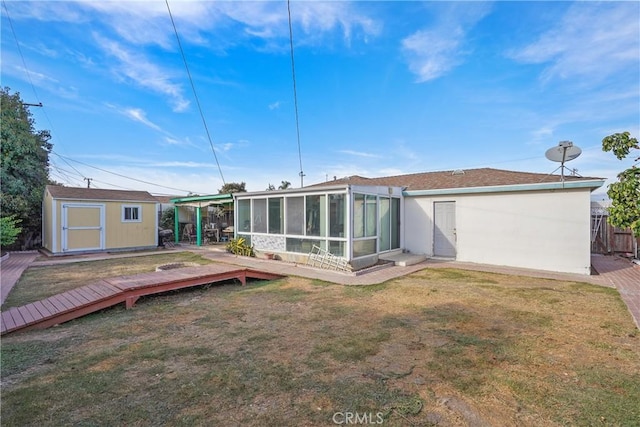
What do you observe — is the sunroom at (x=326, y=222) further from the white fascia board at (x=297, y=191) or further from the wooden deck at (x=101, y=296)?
the wooden deck at (x=101, y=296)

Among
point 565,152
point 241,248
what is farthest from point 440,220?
point 241,248

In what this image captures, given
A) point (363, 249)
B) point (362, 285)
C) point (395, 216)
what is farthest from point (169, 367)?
point (395, 216)

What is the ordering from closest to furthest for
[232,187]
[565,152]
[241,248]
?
[565,152]
[241,248]
[232,187]

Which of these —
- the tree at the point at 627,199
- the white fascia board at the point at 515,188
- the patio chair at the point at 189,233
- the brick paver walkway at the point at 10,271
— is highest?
the white fascia board at the point at 515,188

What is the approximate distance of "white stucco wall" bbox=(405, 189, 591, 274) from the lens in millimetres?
8727

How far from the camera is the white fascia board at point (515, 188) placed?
8298 mm

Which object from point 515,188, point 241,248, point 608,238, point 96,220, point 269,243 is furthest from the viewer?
point 96,220

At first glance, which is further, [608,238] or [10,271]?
[608,238]

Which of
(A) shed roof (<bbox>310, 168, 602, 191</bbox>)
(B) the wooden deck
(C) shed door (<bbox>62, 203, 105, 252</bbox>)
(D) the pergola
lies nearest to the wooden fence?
(A) shed roof (<bbox>310, 168, 602, 191</bbox>)

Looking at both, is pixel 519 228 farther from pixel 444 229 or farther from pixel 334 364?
pixel 334 364

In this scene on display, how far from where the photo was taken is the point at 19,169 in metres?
14.7

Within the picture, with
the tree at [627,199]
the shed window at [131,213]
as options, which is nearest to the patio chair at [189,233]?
the shed window at [131,213]

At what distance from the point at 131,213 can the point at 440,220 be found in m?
14.4

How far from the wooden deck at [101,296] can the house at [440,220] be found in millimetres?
3205
